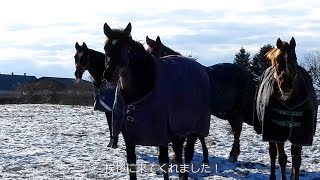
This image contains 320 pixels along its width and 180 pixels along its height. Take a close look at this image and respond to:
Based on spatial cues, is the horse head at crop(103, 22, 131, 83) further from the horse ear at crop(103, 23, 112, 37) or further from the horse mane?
the horse mane

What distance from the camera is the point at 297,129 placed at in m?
7.50

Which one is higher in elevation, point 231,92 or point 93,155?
point 231,92

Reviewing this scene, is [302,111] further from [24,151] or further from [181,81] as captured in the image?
[24,151]

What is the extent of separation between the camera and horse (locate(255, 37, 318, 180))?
7.10 metres

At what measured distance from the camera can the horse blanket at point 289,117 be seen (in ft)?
24.4

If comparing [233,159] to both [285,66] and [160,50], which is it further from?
[285,66]

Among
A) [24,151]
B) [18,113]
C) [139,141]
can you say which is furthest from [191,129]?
[18,113]

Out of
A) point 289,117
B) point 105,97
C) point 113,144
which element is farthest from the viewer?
point 113,144

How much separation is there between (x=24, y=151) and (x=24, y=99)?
25.4 m

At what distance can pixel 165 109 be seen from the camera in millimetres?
6781

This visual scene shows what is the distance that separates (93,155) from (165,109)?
12.9ft

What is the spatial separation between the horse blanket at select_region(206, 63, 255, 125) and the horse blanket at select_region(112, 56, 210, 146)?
230cm

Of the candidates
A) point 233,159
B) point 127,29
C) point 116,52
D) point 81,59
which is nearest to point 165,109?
point 116,52

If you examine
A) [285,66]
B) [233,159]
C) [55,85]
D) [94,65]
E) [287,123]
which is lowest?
[233,159]
